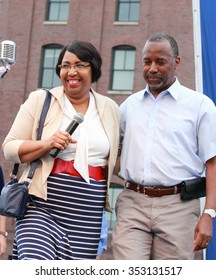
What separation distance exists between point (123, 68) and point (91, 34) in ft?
6.39

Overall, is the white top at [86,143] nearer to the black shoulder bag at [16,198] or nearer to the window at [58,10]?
the black shoulder bag at [16,198]

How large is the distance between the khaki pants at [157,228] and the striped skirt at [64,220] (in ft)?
0.72

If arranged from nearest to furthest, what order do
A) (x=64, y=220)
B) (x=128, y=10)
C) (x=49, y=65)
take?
(x=64, y=220) → (x=128, y=10) → (x=49, y=65)

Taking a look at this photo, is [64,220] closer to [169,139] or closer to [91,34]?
[169,139]

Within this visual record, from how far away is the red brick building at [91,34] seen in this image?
27.6 meters

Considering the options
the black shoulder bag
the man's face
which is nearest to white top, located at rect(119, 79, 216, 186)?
the man's face

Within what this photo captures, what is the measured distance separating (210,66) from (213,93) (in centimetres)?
27

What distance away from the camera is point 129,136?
4777 mm

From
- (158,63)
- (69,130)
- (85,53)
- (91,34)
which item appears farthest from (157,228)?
(91,34)

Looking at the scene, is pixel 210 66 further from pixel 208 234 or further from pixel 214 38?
pixel 208 234

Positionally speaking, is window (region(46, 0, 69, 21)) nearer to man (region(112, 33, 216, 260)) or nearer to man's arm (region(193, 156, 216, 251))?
man (region(112, 33, 216, 260))

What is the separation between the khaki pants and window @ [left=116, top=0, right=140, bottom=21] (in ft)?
80.1

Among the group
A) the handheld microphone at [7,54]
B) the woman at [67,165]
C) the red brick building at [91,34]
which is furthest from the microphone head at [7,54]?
the red brick building at [91,34]

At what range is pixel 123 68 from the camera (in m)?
28.5
